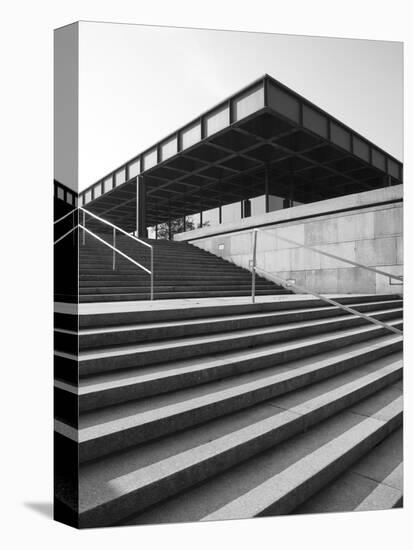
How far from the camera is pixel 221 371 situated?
11.4ft

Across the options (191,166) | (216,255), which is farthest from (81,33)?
(191,166)

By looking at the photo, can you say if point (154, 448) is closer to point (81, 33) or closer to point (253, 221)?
point (81, 33)

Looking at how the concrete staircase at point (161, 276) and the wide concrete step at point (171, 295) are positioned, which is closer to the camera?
the wide concrete step at point (171, 295)

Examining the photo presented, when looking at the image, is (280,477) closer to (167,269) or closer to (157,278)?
(157,278)

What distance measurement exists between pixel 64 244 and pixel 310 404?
2.70 metres

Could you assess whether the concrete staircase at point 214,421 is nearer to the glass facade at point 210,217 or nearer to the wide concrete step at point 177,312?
the wide concrete step at point 177,312

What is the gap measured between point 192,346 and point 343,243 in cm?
641

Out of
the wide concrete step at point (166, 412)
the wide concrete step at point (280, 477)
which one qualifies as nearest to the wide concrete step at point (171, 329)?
the wide concrete step at point (166, 412)

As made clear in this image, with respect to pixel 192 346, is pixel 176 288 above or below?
above

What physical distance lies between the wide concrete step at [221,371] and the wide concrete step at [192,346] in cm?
9

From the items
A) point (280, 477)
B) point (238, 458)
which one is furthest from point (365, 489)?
point (238, 458)

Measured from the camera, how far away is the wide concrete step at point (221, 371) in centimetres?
276

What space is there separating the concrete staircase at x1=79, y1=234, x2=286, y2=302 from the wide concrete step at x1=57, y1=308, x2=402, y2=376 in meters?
2.77

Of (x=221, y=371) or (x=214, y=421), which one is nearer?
(x=214, y=421)
